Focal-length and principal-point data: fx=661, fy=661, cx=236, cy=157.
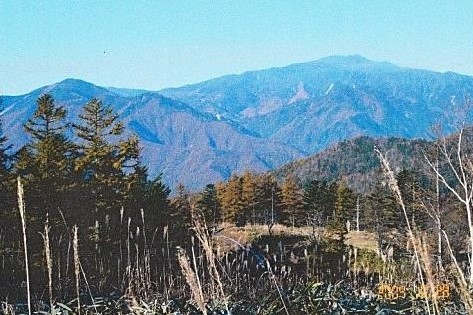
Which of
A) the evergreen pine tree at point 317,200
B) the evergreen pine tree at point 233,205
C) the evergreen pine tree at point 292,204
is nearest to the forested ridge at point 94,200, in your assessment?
the evergreen pine tree at point 233,205

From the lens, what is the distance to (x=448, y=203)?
34.1 metres

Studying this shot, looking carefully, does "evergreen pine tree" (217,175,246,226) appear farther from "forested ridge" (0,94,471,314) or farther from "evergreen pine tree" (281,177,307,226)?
"forested ridge" (0,94,471,314)

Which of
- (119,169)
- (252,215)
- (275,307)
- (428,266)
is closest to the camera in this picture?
(428,266)

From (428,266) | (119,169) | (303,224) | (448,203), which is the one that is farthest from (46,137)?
(303,224)

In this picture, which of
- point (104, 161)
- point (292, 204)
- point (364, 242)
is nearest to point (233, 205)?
point (292, 204)

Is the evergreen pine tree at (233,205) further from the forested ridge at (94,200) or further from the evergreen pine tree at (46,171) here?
the evergreen pine tree at (46,171)

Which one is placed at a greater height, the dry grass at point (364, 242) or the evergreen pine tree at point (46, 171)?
the evergreen pine tree at point (46, 171)

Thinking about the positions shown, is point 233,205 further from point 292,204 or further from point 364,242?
point 364,242

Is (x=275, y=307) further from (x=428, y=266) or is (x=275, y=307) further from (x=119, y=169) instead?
(x=119, y=169)

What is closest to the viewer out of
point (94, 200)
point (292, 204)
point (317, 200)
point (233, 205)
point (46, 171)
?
point (46, 171)

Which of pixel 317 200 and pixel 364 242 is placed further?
pixel 317 200

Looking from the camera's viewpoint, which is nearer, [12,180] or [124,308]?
[124,308]

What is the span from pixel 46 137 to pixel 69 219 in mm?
3733

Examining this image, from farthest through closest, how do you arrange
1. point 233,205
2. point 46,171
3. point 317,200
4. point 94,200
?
point 317,200 < point 233,205 < point 94,200 < point 46,171
